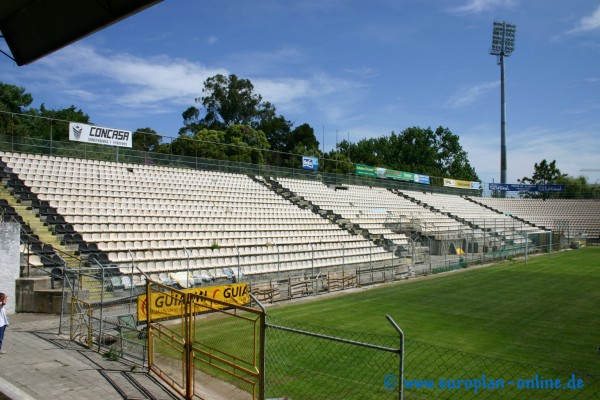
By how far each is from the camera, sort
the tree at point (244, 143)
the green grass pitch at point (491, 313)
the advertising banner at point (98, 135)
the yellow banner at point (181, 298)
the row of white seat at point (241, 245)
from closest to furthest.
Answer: the yellow banner at point (181, 298) < the green grass pitch at point (491, 313) < the row of white seat at point (241, 245) < the advertising banner at point (98, 135) < the tree at point (244, 143)

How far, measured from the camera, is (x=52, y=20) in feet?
24.1

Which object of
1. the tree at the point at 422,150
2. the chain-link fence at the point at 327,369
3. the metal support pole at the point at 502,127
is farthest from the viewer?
the tree at the point at 422,150

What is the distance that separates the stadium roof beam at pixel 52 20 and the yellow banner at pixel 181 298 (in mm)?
4971

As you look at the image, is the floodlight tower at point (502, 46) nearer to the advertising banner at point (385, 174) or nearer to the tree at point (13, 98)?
the advertising banner at point (385, 174)

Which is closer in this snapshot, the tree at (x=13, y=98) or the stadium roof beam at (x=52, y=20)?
the stadium roof beam at (x=52, y=20)

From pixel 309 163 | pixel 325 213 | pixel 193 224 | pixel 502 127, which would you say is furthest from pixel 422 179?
pixel 193 224

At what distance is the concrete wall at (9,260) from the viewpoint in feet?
41.5

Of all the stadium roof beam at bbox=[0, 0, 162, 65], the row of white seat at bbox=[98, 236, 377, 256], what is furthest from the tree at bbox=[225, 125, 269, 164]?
the stadium roof beam at bbox=[0, 0, 162, 65]

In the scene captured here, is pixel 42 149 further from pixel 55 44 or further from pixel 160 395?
pixel 160 395

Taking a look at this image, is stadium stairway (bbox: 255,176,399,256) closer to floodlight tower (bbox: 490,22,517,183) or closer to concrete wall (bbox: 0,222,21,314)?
concrete wall (bbox: 0,222,21,314)

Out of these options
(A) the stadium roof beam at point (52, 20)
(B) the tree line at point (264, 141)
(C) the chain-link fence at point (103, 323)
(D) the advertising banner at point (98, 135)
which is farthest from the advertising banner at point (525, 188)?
(A) the stadium roof beam at point (52, 20)

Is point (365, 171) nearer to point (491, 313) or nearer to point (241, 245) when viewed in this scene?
point (241, 245)

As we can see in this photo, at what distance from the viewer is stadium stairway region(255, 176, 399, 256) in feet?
97.3

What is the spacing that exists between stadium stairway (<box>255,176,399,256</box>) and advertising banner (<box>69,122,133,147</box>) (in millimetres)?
9749
